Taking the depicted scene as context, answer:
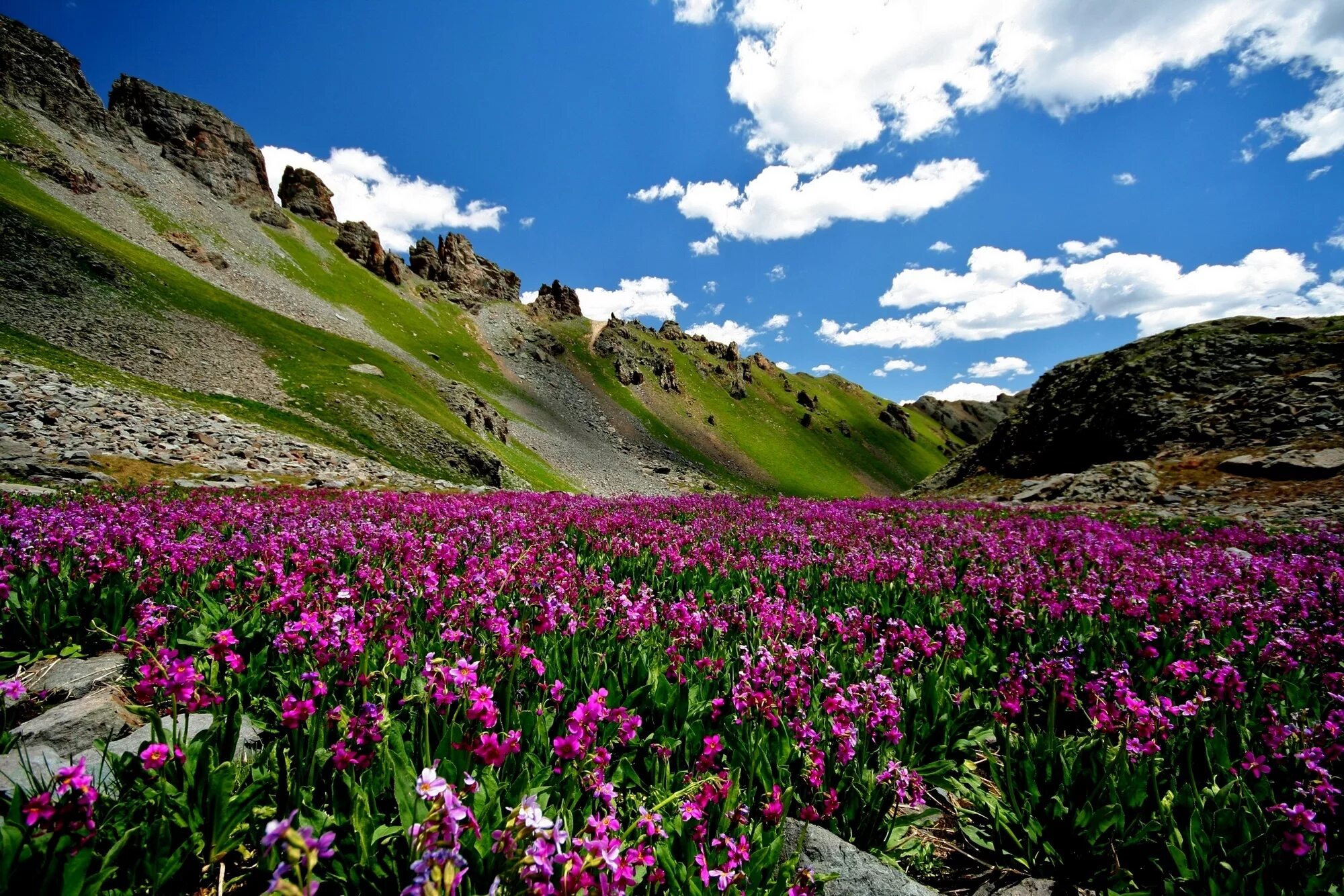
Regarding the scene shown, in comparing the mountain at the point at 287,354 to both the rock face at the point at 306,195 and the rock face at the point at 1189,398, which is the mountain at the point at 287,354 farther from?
the rock face at the point at 1189,398

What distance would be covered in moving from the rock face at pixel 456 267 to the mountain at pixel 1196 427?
108 metres

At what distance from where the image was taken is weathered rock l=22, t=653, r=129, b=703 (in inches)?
150

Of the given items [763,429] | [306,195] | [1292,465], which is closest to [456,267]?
[306,195]

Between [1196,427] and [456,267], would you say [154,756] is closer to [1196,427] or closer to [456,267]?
[1196,427]

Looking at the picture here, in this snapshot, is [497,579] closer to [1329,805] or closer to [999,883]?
[999,883]

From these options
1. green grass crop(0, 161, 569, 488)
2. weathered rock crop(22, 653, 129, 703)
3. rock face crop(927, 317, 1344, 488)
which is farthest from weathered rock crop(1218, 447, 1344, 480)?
green grass crop(0, 161, 569, 488)

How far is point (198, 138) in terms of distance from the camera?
8656cm

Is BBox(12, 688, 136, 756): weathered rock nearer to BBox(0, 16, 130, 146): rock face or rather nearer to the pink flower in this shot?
the pink flower

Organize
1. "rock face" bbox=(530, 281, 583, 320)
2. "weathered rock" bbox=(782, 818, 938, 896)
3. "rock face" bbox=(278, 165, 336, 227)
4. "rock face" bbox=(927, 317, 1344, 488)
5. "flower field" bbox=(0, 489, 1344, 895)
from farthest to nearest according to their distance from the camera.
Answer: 1. "rock face" bbox=(530, 281, 583, 320)
2. "rock face" bbox=(278, 165, 336, 227)
3. "rock face" bbox=(927, 317, 1344, 488)
4. "weathered rock" bbox=(782, 818, 938, 896)
5. "flower field" bbox=(0, 489, 1344, 895)

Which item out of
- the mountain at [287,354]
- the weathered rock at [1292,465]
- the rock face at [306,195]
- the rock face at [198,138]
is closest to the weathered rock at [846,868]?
the mountain at [287,354]

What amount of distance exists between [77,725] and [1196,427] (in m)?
40.0

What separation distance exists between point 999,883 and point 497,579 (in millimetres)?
4618

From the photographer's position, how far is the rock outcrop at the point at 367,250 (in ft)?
324

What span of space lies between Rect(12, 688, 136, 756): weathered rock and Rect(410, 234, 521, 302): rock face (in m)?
123
